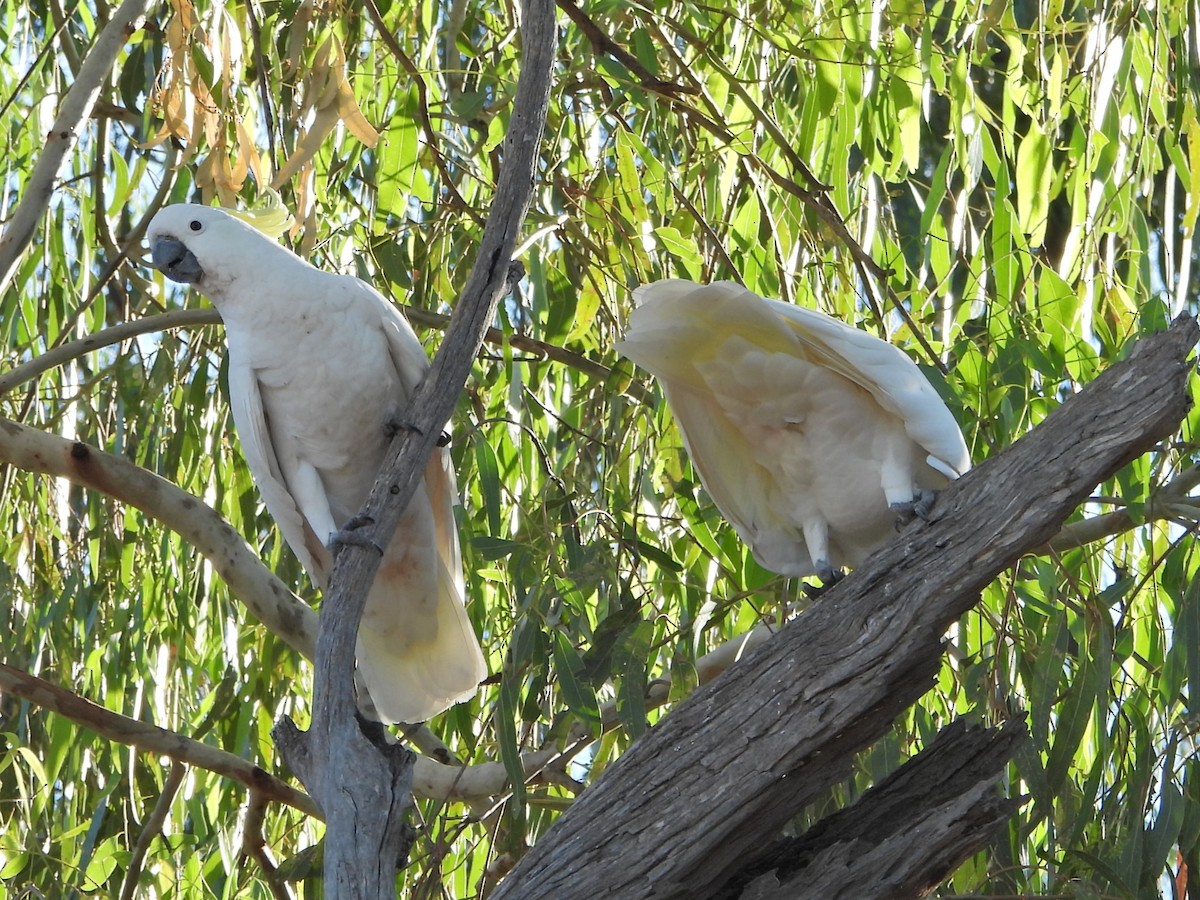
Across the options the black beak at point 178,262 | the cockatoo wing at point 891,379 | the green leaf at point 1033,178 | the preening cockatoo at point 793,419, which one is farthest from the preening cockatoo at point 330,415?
the green leaf at point 1033,178

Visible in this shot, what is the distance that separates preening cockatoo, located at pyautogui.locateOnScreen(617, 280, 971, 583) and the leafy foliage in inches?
5.7

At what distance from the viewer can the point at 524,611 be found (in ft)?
5.94

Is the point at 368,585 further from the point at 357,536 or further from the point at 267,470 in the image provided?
the point at 267,470

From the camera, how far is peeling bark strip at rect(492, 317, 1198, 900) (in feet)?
4.57

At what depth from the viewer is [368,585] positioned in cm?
169

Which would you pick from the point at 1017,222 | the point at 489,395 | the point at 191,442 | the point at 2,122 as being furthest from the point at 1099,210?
the point at 2,122

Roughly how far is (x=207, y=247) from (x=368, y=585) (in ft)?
1.98

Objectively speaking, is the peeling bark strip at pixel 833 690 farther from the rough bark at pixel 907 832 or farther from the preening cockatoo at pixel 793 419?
the preening cockatoo at pixel 793 419

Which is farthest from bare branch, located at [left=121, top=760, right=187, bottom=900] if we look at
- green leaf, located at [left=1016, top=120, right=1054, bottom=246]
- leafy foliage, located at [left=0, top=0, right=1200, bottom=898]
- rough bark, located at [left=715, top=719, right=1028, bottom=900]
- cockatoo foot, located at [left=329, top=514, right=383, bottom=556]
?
green leaf, located at [left=1016, top=120, right=1054, bottom=246]

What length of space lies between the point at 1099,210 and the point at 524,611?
1029mm

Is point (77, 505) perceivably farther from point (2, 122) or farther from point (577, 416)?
point (577, 416)

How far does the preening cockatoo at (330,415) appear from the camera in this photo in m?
2.01

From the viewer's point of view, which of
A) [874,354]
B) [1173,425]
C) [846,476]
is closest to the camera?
[1173,425]

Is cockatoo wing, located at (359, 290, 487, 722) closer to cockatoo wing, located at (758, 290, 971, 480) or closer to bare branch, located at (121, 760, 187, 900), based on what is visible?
bare branch, located at (121, 760, 187, 900)
